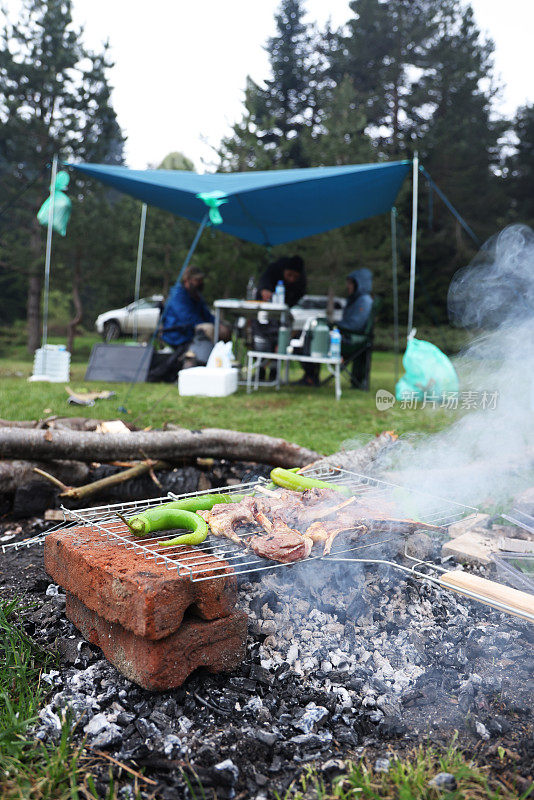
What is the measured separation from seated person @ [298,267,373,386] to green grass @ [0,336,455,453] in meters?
0.91

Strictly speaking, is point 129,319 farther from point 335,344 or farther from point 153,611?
point 153,611

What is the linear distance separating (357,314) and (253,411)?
11.3 ft

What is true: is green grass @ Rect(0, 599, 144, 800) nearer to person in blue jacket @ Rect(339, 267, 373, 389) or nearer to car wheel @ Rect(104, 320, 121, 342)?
person in blue jacket @ Rect(339, 267, 373, 389)

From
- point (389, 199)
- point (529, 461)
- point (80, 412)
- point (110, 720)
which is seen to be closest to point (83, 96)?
point (389, 199)

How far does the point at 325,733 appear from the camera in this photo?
5.45ft

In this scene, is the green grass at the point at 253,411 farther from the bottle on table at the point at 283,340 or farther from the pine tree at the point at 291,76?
the pine tree at the point at 291,76

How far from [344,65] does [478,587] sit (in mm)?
24485

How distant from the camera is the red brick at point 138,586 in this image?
1.67 m

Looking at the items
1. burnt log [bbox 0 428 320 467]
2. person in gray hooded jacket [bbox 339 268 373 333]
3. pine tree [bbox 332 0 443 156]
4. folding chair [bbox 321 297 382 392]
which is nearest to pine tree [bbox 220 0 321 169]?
pine tree [bbox 332 0 443 156]

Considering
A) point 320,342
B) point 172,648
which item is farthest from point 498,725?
point 320,342

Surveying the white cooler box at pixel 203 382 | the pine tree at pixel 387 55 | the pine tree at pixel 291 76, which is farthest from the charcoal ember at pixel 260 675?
the pine tree at pixel 291 76

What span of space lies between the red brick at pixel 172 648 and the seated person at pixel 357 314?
7201 millimetres

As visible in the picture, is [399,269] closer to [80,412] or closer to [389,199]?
[389,199]

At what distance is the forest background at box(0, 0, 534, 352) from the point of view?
1388cm
